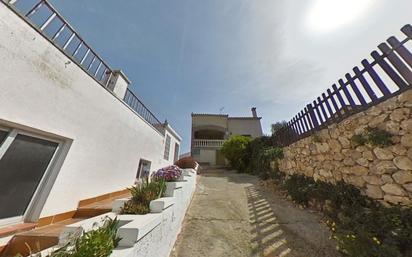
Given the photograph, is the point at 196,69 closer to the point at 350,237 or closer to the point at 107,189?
the point at 107,189

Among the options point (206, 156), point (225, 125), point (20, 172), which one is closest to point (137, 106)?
point (20, 172)

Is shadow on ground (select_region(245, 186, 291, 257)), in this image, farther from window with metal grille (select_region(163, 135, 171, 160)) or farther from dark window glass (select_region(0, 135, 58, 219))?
window with metal grille (select_region(163, 135, 171, 160))

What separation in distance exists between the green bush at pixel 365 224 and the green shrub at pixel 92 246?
323cm

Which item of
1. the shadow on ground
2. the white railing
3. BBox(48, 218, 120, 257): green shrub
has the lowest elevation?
the shadow on ground

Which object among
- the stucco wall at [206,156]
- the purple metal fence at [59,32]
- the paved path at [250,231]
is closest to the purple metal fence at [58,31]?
the purple metal fence at [59,32]

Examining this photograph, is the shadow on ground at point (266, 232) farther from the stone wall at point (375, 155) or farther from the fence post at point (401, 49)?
the fence post at point (401, 49)

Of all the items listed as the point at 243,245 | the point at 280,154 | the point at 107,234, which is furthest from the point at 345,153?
the point at 107,234

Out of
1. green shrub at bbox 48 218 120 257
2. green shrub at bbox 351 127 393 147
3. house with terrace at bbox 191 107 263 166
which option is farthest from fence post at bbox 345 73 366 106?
house with terrace at bbox 191 107 263 166

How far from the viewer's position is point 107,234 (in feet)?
5.10

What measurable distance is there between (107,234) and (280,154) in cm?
734

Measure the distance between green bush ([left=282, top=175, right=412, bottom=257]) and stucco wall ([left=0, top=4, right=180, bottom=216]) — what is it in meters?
4.84

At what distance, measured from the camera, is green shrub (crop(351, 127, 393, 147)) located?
293 cm

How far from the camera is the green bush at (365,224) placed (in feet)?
7.21

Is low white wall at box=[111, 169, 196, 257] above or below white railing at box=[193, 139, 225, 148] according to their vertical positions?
below
